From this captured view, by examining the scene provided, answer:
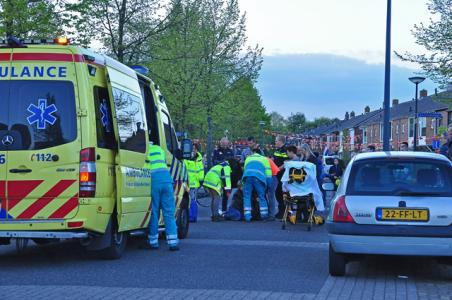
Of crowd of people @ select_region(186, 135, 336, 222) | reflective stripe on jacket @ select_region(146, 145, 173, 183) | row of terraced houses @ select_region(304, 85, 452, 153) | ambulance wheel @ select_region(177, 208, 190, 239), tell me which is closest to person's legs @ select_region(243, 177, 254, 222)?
crowd of people @ select_region(186, 135, 336, 222)

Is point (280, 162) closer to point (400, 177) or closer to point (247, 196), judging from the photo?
point (247, 196)

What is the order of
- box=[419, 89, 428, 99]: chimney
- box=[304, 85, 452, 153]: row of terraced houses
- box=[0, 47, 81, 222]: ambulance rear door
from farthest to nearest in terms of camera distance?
box=[419, 89, 428, 99]: chimney
box=[304, 85, 452, 153]: row of terraced houses
box=[0, 47, 81, 222]: ambulance rear door

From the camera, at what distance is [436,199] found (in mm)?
7711

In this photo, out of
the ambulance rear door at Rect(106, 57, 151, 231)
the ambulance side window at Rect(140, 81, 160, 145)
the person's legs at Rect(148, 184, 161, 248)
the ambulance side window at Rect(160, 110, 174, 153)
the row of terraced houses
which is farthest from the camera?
the row of terraced houses

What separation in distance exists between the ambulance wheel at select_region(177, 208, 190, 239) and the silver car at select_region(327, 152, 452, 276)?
4.32m

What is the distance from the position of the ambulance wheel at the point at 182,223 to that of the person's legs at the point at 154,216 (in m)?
1.29

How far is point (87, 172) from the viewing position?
8266 millimetres

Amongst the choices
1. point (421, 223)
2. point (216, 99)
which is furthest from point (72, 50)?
point (216, 99)

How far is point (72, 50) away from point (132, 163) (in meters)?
1.82

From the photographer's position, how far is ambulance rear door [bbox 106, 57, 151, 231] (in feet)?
29.4

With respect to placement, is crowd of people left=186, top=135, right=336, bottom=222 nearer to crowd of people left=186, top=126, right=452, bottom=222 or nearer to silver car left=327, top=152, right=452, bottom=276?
crowd of people left=186, top=126, right=452, bottom=222

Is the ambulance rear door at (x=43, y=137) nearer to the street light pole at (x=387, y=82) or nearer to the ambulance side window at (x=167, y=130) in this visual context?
the ambulance side window at (x=167, y=130)

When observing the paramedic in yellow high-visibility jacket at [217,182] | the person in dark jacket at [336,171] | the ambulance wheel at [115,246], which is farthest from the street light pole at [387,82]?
the ambulance wheel at [115,246]

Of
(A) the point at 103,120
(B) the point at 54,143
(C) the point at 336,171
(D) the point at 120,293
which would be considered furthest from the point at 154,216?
(C) the point at 336,171
